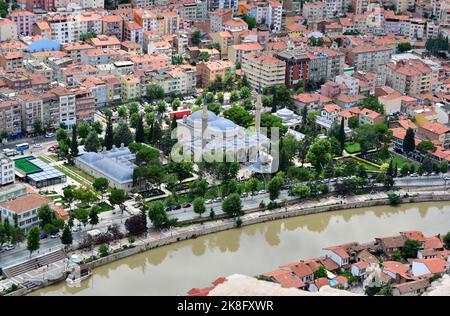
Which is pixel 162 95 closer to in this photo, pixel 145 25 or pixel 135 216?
pixel 145 25

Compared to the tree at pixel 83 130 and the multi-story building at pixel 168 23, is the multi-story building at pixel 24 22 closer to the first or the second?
the multi-story building at pixel 168 23

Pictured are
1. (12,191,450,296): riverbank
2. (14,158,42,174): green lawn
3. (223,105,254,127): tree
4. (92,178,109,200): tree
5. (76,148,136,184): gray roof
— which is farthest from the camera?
(223,105,254,127): tree

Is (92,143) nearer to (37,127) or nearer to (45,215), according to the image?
(37,127)

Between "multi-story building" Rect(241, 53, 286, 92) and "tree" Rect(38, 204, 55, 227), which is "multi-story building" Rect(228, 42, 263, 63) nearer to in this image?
"multi-story building" Rect(241, 53, 286, 92)

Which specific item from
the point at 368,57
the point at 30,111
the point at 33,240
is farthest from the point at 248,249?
the point at 368,57

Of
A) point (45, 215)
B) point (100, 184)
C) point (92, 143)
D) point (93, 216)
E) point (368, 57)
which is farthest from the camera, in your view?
point (368, 57)

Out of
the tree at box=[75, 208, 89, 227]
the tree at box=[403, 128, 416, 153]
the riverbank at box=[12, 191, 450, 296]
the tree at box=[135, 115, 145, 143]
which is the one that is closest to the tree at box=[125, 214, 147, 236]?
the riverbank at box=[12, 191, 450, 296]

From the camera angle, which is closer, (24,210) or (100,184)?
(24,210)
